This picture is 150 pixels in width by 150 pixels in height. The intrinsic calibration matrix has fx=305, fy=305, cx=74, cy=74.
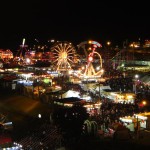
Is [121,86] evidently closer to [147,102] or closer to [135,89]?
[135,89]

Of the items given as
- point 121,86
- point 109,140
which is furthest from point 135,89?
point 109,140

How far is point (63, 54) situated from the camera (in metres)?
35.1

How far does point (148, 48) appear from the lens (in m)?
49.5

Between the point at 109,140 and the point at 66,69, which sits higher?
the point at 66,69

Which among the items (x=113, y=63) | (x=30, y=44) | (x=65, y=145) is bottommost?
(x=65, y=145)

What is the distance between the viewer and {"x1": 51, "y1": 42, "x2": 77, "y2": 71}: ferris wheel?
1382 inches

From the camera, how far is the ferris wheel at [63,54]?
115 feet

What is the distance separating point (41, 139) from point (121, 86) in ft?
40.3

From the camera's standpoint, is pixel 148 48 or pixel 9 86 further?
pixel 148 48

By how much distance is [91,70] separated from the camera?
33.1 meters

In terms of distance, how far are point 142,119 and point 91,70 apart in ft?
58.3

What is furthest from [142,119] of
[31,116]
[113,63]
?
[113,63]

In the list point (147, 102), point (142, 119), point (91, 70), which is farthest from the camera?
point (91, 70)

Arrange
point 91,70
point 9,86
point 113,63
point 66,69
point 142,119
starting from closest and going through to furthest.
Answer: point 142,119
point 9,86
point 91,70
point 66,69
point 113,63
